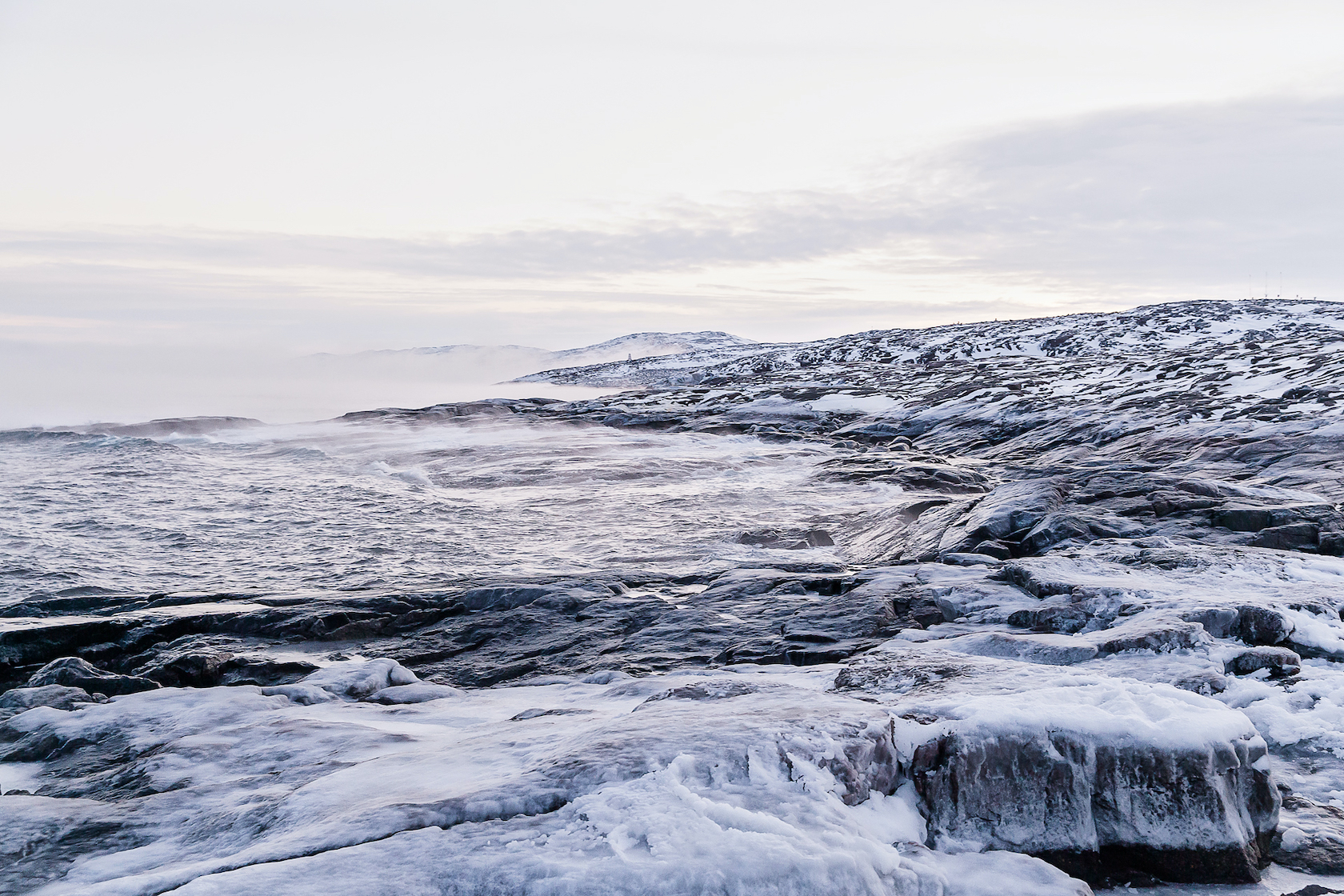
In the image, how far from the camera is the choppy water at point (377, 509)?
10094 millimetres

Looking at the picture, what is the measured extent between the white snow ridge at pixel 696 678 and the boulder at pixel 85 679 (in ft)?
0.08

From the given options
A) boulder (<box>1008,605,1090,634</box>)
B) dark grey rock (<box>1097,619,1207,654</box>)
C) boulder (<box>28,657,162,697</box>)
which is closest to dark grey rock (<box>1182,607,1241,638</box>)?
dark grey rock (<box>1097,619,1207,654</box>)

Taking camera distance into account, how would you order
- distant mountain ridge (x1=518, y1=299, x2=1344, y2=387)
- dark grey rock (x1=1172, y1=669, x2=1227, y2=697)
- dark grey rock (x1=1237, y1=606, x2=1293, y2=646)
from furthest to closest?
distant mountain ridge (x1=518, y1=299, x2=1344, y2=387)
dark grey rock (x1=1237, y1=606, x2=1293, y2=646)
dark grey rock (x1=1172, y1=669, x2=1227, y2=697)

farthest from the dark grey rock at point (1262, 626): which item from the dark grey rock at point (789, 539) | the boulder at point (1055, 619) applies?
the dark grey rock at point (789, 539)

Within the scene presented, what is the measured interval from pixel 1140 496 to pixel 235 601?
34.9 feet

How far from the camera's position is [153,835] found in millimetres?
3617

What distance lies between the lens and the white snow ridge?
3225 millimetres

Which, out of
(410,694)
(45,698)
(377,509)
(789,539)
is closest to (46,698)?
(45,698)

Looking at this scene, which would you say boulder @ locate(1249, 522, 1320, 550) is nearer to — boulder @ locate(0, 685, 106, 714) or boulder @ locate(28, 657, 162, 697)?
boulder @ locate(28, 657, 162, 697)

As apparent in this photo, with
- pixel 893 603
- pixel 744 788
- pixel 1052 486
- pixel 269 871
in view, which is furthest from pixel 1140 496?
pixel 269 871

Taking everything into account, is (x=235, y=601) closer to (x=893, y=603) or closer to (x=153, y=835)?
(x=153, y=835)

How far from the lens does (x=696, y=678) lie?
17.8ft

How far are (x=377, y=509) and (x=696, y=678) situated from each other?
10233 mm

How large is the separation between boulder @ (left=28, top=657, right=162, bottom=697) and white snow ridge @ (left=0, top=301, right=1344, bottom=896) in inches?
1.0
